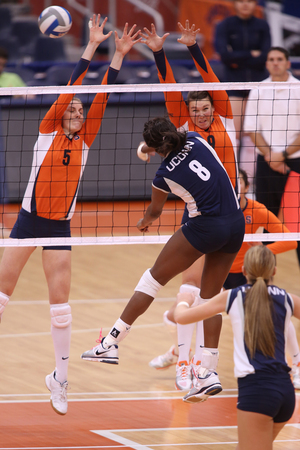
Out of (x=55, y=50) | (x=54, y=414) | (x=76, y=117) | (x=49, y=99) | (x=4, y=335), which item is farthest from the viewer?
(x=55, y=50)

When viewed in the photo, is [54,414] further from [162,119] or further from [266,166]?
[266,166]

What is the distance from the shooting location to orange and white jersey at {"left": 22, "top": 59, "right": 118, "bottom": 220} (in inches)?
223

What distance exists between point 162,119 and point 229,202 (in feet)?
2.46

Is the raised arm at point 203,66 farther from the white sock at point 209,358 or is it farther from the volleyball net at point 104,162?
the volleyball net at point 104,162

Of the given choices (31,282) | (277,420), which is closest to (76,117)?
(277,420)

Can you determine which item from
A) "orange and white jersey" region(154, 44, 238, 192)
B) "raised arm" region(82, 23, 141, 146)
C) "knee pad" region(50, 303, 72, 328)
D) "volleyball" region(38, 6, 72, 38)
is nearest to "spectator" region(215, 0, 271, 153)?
"volleyball" region(38, 6, 72, 38)

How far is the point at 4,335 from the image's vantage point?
800cm

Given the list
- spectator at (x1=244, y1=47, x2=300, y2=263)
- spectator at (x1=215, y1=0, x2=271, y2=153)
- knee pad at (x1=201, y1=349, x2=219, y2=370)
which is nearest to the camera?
knee pad at (x1=201, y1=349, x2=219, y2=370)

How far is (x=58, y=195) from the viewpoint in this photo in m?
5.66

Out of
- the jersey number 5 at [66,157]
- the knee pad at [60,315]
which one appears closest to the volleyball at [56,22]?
the jersey number 5 at [66,157]

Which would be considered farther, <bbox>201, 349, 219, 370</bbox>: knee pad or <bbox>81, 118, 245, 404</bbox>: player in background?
<bbox>201, 349, 219, 370</bbox>: knee pad

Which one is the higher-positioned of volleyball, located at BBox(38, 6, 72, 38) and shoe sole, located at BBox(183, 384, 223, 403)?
volleyball, located at BBox(38, 6, 72, 38)

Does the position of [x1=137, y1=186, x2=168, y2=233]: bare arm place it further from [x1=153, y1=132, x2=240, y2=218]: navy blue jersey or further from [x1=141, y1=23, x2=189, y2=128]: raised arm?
[x1=141, y1=23, x2=189, y2=128]: raised arm

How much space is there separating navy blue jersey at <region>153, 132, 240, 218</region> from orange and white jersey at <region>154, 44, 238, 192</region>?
2.49 ft
